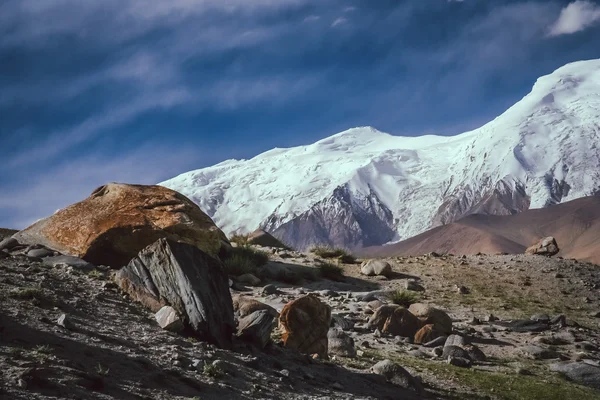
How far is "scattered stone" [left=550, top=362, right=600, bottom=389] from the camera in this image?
1330 cm

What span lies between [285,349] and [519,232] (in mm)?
77838

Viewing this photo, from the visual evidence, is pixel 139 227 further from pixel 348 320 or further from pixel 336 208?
pixel 336 208

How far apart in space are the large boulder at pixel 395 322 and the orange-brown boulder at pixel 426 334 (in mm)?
292

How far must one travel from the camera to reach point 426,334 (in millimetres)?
15305

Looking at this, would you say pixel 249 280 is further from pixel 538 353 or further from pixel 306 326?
pixel 538 353

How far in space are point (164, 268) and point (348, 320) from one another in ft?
23.0

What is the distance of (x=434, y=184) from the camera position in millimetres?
125875

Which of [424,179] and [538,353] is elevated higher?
[424,179]

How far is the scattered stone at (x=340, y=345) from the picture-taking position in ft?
41.6

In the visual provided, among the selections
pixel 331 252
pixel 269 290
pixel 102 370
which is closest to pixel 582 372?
pixel 269 290

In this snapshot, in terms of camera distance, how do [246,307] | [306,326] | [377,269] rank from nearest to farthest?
[306,326], [246,307], [377,269]

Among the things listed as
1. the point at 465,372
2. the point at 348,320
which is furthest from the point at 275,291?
the point at 465,372

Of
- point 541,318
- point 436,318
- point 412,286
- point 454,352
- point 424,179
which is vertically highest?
point 424,179

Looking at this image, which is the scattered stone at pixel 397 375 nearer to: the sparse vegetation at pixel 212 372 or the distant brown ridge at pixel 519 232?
the sparse vegetation at pixel 212 372
